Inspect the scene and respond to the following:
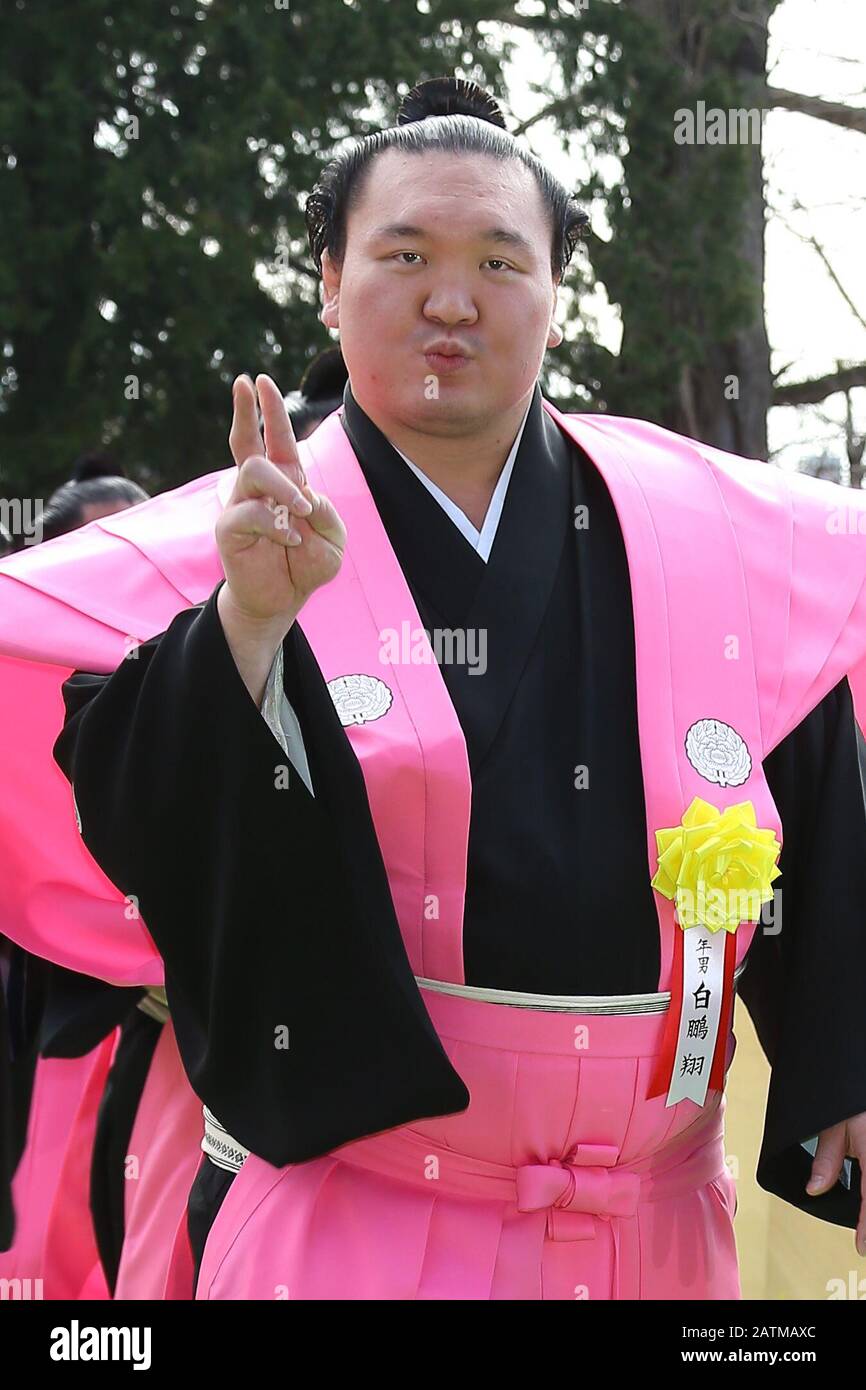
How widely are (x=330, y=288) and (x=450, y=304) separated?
307 mm

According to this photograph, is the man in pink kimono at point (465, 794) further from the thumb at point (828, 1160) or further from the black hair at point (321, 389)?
the black hair at point (321, 389)

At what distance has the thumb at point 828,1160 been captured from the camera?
195cm

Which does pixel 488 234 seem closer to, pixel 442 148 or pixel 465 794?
pixel 442 148

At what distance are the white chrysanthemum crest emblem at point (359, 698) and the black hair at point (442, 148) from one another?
60cm

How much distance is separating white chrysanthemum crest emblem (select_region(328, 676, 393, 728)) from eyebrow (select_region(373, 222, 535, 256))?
0.53 metres

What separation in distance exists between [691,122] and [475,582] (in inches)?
312

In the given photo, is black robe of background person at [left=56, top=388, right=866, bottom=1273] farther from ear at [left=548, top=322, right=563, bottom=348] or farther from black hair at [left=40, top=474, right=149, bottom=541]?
black hair at [left=40, top=474, right=149, bottom=541]

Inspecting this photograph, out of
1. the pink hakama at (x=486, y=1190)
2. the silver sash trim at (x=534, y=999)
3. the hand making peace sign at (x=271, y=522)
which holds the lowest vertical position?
the pink hakama at (x=486, y=1190)

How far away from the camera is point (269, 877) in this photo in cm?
171

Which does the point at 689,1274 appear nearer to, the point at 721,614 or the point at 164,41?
the point at 721,614

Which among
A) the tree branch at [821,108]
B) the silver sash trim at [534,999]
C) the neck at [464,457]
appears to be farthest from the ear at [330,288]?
the tree branch at [821,108]

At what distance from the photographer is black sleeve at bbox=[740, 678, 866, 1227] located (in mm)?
1947

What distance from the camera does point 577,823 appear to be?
186cm

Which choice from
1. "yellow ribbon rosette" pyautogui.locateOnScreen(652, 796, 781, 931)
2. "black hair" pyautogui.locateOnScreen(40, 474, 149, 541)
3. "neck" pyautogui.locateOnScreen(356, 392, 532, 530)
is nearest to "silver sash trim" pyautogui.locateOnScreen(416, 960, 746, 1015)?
"yellow ribbon rosette" pyautogui.locateOnScreen(652, 796, 781, 931)
